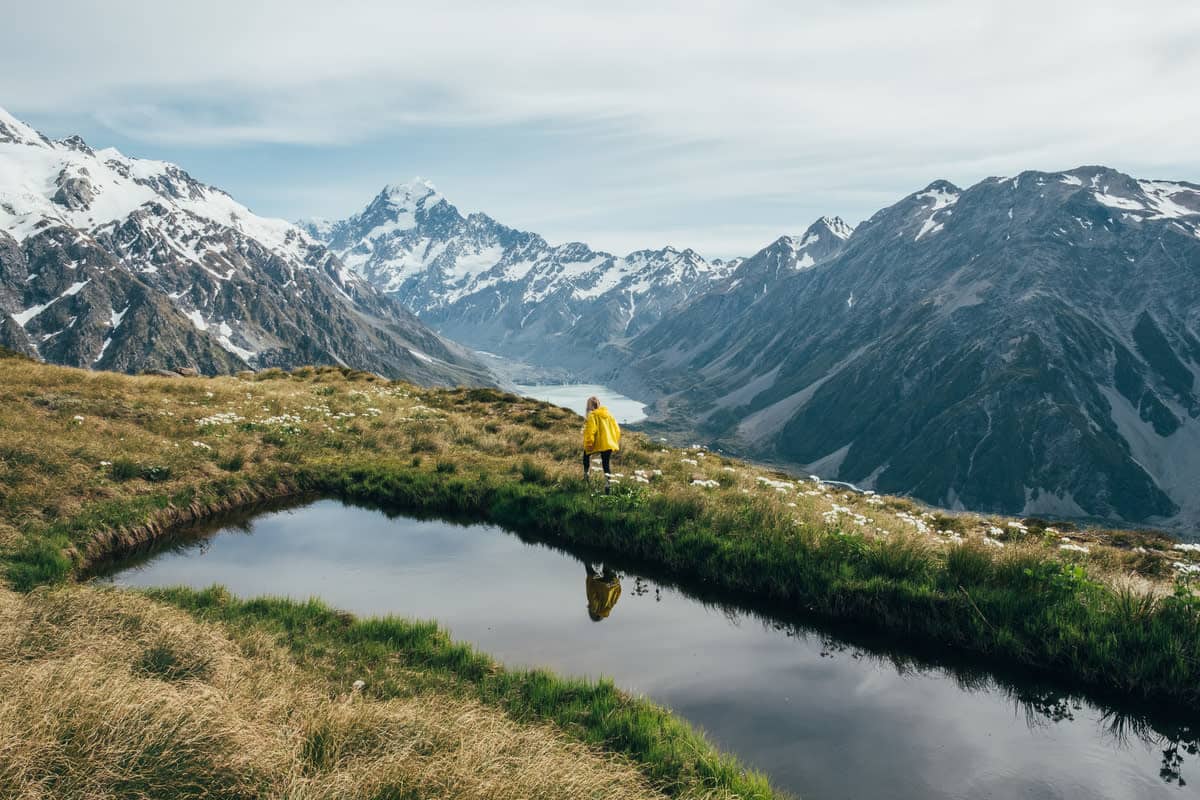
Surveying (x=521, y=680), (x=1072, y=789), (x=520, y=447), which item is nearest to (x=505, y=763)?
(x=521, y=680)

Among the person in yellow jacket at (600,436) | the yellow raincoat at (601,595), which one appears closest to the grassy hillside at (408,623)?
the person in yellow jacket at (600,436)

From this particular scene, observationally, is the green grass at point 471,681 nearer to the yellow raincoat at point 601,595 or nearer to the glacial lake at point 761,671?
the glacial lake at point 761,671

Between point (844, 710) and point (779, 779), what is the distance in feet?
7.35

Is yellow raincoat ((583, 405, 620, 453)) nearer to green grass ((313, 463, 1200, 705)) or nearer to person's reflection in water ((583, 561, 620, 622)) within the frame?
green grass ((313, 463, 1200, 705))

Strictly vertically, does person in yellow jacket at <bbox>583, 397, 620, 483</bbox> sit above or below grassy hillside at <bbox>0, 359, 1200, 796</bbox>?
above

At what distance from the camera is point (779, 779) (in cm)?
891

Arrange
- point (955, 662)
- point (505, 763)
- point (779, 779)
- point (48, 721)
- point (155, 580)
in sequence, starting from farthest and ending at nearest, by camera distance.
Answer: point (155, 580) → point (955, 662) → point (779, 779) → point (505, 763) → point (48, 721)

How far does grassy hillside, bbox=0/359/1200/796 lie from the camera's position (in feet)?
22.4

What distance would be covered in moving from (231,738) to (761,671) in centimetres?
834

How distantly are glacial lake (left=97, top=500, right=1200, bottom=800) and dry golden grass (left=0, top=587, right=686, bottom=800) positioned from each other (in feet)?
9.98

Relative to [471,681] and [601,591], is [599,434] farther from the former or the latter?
[471,681]

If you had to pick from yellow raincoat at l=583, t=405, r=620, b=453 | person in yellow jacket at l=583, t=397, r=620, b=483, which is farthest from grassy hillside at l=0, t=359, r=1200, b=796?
yellow raincoat at l=583, t=405, r=620, b=453

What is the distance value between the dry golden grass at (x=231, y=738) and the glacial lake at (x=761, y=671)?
120 inches

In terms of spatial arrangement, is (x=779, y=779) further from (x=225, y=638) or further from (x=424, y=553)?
(x=424, y=553)
